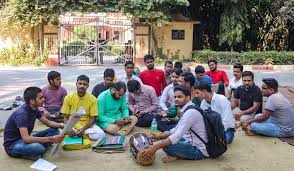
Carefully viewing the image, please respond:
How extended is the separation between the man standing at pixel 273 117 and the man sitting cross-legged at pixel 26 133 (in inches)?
125

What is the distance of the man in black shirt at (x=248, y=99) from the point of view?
703cm

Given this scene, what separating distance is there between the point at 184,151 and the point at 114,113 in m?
2.03

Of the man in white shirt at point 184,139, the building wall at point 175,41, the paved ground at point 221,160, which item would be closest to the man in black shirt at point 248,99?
the paved ground at point 221,160

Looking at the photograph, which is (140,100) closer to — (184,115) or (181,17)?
(184,115)

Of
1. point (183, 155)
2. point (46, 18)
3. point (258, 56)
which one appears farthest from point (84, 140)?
point (258, 56)

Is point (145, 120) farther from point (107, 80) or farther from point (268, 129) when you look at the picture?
point (268, 129)

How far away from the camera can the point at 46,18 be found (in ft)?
61.6

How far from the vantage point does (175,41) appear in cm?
2102

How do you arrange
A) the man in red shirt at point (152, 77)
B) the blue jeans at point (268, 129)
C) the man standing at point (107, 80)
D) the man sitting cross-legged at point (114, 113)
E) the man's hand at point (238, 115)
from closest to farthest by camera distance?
the blue jeans at point (268, 129) < the man sitting cross-legged at point (114, 113) < the man's hand at point (238, 115) < the man standing at point (107, 80) < the man in red shirt at point (152, 77)

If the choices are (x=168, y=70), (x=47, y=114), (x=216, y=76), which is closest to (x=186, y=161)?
(x=47, y=114)

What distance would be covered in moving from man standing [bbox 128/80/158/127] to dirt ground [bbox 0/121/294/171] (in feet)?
5.13

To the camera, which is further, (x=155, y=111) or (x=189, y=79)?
(x=155, y=111)

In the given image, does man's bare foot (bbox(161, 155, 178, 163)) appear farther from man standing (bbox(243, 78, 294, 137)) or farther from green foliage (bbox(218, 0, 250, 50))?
green foliage (bbox(218, 0, 250, 50))

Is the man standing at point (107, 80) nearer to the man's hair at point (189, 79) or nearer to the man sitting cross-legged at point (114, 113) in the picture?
the man sitting cross-legged at point (114, 113)
